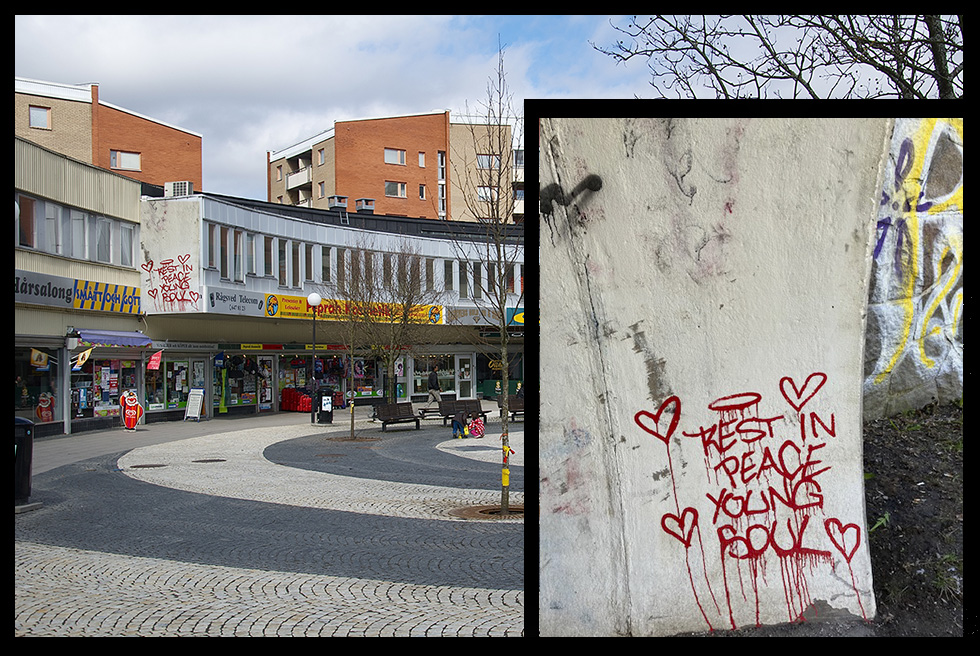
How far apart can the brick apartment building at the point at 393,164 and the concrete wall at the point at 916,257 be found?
→ 53618mm

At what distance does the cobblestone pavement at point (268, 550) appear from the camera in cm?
630

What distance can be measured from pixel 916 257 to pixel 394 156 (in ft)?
192

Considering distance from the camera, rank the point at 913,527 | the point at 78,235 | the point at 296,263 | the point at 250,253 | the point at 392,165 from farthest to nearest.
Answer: the point at 392,165 < the point at 296,263 < the point at 250,253 < the point at 78,235 < the point at 913,527

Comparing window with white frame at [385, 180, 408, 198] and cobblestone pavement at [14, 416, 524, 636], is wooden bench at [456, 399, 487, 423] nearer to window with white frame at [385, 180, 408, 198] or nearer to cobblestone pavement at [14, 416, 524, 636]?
cobblestone pavement at [14, 416, 524, 636]

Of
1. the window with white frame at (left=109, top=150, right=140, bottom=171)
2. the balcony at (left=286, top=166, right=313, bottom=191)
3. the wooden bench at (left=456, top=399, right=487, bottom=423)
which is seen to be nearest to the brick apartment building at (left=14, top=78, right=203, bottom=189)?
the window with white frame at (left=109, top=150, right=140, bottom=171)

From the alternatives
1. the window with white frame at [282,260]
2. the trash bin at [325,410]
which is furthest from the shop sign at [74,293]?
the trash bin at [325,410]

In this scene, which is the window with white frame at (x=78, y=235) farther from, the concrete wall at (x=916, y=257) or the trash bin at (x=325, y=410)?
the concrete wall at (x=916, y=257)

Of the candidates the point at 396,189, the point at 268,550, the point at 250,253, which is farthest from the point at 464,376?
the point at 268,550

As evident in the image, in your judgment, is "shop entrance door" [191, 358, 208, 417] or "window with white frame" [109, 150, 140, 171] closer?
"shop entrance door" [191, 358, 208, 417]

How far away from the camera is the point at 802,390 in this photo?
16.0 ft

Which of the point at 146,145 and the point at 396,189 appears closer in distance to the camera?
the point at 146,145

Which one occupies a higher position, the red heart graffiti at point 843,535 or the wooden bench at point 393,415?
the red heart graffiti at point 843,535

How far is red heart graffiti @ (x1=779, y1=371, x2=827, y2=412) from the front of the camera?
4855 mm

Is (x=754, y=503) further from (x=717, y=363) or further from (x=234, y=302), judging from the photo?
(x=234, y=302)
